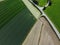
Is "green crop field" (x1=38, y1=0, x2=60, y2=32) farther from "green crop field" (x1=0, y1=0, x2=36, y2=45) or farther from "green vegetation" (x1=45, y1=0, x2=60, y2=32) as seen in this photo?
"green crop field" (x1=0, y1=0, x2=36, y2=45)

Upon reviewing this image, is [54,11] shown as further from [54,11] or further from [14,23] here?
[14,23]

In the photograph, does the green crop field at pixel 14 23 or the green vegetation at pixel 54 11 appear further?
the green vegetation at pixel 54 11

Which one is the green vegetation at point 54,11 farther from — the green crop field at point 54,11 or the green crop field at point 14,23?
the green crop field at point 14,23

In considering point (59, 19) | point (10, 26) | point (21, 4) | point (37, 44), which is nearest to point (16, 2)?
point (21, 4)

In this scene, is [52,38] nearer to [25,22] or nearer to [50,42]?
[50,42]

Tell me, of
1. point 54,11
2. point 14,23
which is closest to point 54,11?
point 54,11

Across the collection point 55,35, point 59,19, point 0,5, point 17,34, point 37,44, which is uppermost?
point 0,5

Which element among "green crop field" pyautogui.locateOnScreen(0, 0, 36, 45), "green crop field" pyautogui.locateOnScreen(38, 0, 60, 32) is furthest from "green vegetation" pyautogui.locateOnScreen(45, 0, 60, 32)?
"green crop field" pyautogui.locateOnScreen(0, 0, 36, 45)

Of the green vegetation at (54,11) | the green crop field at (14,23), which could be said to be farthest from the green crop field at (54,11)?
the green crop field at (14,23)

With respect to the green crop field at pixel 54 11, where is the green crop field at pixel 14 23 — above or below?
above

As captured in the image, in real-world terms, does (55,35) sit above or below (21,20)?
below
